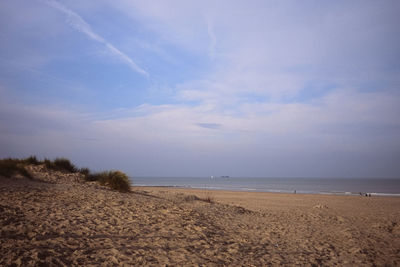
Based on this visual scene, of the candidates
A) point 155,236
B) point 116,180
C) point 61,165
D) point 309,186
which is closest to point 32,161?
point 61,165

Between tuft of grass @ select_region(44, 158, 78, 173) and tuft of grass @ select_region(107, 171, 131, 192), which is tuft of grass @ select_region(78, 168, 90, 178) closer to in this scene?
tuft of grass @ select_region(44, 158, 78, 173)

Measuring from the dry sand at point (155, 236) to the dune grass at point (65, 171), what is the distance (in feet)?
9.08

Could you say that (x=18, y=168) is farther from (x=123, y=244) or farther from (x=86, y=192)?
(x=123, y=244)

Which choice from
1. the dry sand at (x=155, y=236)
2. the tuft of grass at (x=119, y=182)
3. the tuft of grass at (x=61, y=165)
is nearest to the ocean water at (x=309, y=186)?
the dry sand at (x=155, y=236)

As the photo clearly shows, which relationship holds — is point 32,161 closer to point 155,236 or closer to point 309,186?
point 155,236

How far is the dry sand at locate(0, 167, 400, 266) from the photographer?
17.0 feet

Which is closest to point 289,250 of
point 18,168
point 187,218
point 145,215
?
point 187,218

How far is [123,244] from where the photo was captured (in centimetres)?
588

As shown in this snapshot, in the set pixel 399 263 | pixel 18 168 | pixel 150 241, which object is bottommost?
pixel 399 263

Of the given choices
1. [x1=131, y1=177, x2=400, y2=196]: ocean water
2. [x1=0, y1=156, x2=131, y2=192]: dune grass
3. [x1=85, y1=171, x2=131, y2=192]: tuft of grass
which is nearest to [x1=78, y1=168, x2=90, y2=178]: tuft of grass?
[x1=0, y1=156, x2=131, y2=192]: dune grass

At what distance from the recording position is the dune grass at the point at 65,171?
12.6 metres

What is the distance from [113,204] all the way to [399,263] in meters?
8.51

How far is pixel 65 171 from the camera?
16219 millimetres

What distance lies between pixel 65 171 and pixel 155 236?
11.9 meters
